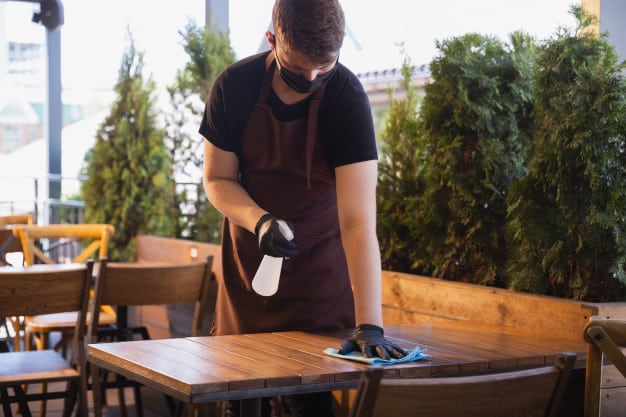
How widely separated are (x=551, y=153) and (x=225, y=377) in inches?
63.3

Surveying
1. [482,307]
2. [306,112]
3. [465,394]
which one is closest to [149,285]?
[482,307]

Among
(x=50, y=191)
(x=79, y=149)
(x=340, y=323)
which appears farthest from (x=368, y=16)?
(x=340, y=323)

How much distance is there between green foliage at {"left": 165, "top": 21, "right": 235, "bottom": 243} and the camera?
536cm

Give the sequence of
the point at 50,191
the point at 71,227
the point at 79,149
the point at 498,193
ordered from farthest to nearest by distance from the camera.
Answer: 1. the point at 79,149
2. the point at 50,191
3. the point at 71,227
4. the point at 498,193

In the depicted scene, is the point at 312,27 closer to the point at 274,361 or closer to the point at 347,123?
the point at 347,123

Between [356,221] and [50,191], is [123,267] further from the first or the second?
[50,191]

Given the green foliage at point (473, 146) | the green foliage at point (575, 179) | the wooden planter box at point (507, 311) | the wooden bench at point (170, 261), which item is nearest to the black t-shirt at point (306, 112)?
the wooden planter box at point (507, 311)

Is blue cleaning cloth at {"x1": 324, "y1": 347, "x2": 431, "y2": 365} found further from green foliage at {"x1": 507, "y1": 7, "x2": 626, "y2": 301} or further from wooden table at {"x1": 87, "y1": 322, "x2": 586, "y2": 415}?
green foliage at {"x1": 507, "y1": 7, "x2": 626, "y2": 301}

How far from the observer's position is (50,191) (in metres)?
9.20

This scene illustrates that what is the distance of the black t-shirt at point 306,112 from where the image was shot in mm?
2145

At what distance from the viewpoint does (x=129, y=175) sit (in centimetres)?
552

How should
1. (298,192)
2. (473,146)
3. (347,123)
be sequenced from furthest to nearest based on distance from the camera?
(473,146) → (298,192) → (347,123)

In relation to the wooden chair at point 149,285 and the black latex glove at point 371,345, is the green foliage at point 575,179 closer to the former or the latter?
the black latex glove at point 371,345

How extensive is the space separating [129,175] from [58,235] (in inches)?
31.6
